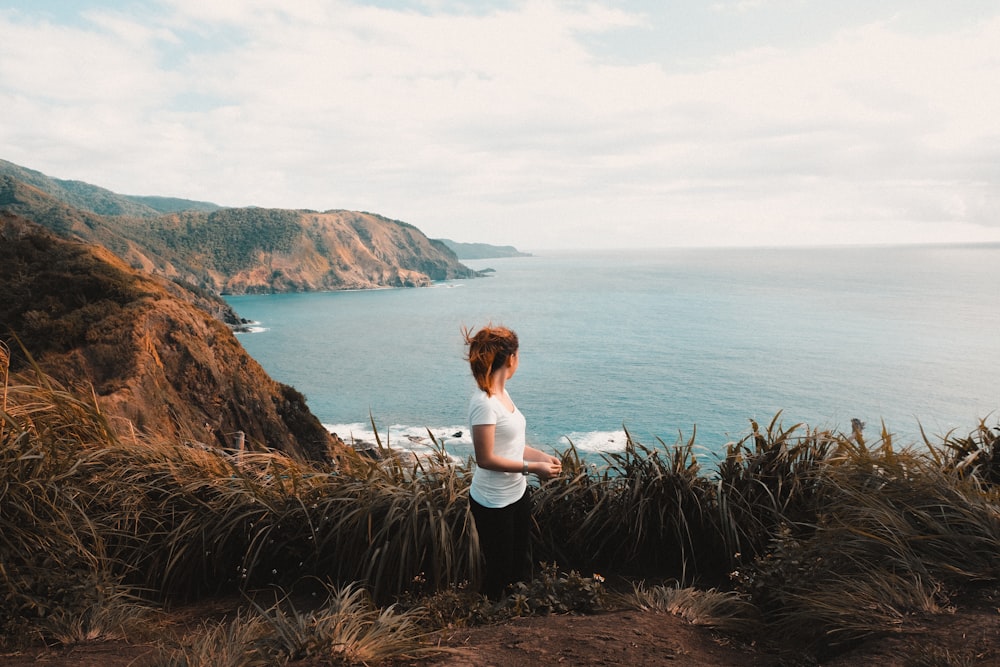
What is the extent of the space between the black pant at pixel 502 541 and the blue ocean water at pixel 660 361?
11.1 metres

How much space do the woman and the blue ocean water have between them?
36.5ft

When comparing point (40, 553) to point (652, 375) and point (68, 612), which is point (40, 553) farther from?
point (652, 375)

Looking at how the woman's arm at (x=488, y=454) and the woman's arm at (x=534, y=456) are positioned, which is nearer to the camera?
the woman's arm at (x=488, y=454)

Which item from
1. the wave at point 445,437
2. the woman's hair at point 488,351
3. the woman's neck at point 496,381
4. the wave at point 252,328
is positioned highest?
the woman's hair at point 488,351

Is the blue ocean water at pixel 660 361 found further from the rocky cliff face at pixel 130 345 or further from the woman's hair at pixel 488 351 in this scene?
the woman's hair at pixel 488 351

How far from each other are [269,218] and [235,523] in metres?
205

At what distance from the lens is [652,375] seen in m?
65.7

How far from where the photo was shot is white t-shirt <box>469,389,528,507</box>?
133 inches

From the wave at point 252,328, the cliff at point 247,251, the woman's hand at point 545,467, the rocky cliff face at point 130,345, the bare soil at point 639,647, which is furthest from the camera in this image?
the cliff at point 247,251

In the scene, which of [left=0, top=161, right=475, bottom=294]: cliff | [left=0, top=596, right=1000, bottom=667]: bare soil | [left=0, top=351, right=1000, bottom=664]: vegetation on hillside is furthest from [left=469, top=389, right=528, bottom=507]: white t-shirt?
[left=0, top=161, right=475, bottom=294]: cliff

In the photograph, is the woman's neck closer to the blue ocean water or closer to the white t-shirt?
the white t-shirt

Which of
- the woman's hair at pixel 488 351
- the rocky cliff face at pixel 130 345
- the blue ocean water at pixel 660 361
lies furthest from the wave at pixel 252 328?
the woman's hair at pixel 488 351

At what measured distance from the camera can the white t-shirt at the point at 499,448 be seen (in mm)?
3379

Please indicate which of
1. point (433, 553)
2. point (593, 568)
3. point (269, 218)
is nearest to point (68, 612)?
point (433, 553)
